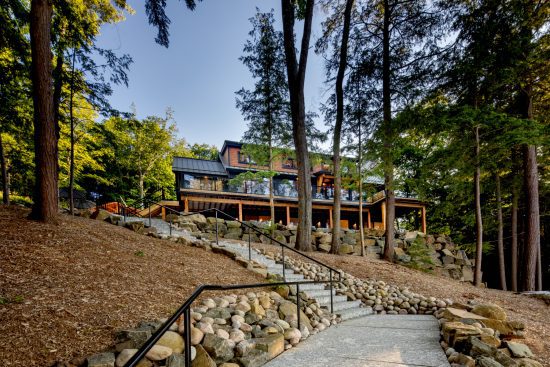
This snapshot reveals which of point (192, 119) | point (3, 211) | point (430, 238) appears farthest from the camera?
point (192, 119)

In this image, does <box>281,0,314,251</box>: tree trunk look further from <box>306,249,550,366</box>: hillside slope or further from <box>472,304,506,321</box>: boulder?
<box>472,304,506,321</box>: boulder

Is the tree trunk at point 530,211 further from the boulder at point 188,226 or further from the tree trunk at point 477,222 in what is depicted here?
the boulder at point 188,226

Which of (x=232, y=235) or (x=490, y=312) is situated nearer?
(x=490, y=312)

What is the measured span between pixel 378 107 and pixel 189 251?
9.70 metres

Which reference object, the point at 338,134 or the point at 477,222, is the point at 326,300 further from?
the point at 477,222

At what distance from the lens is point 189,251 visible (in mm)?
5973

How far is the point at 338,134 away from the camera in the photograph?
1006cm

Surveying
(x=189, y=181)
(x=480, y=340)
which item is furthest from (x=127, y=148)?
(x=480, y=340)

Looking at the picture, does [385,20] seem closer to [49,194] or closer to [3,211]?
[49,194]

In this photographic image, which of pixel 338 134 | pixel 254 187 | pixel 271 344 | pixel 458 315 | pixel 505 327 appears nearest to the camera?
pixel 271 344

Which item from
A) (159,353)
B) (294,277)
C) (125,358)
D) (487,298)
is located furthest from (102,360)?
(487,298)

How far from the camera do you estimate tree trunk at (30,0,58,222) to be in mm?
4996

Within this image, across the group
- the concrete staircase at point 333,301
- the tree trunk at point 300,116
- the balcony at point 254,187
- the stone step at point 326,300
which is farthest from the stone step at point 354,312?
the balcony at point 254,187

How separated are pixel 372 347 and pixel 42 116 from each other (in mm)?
6875
